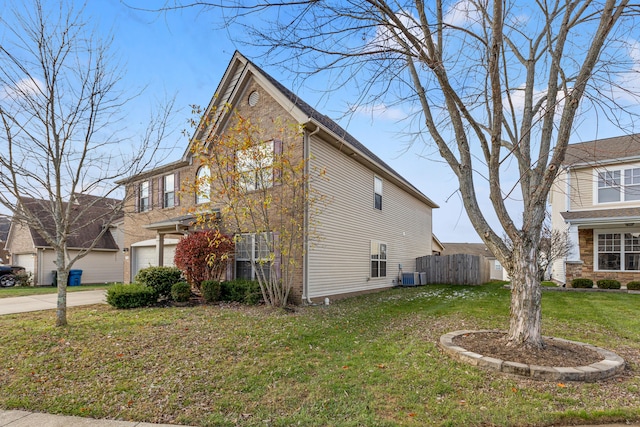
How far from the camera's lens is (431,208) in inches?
884

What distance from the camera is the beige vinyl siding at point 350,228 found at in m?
10.9

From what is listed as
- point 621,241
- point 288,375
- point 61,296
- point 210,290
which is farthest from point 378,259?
Result: point 61,296

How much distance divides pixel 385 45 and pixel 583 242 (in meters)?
15.6

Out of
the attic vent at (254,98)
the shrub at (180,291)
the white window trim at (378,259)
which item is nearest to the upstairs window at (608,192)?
the white window trim at (378,259)

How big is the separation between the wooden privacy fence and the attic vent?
11825 millimetres

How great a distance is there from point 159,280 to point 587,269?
1721 cm

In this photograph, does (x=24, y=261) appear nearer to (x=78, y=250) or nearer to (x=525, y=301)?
(x=78, y=250)

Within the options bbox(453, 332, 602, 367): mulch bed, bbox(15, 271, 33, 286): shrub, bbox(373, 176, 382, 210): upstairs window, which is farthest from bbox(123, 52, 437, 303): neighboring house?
bbox(15, 271, 33, 286): shrub

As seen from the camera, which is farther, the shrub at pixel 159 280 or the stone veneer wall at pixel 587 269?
the stone veneer wall at pixel 587 269

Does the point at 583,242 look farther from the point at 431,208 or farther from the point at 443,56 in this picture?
the point at 443,56

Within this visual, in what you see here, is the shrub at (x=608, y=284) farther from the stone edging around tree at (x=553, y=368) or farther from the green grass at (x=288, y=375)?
the stone edging around tree at (x=553, y=368)

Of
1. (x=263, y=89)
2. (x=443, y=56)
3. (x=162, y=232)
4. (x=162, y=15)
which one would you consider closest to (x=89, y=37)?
(x=162, y=15)

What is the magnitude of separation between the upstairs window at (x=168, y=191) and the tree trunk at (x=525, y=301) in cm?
1350

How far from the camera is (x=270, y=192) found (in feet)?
A: 33.3
